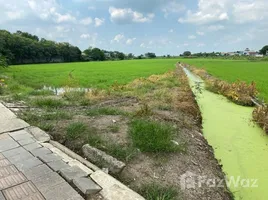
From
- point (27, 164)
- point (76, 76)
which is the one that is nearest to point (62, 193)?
point (27, 164)

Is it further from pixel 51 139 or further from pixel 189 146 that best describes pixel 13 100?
pixel 189 146

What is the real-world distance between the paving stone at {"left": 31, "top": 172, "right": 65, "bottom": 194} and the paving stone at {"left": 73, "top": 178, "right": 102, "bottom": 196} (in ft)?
0.61

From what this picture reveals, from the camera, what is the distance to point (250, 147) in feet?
19.1

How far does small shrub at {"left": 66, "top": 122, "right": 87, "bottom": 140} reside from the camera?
4.74 m

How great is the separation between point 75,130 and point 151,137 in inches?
55.2

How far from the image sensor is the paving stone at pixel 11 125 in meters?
4.89

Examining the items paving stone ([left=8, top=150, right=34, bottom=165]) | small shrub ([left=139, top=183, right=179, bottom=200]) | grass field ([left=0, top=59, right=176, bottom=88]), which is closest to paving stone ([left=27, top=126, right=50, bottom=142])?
paving stone ([left=8, top=150, right=34, bottom=165])

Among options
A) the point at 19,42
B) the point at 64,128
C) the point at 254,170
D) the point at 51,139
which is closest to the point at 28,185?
the point at 51,139

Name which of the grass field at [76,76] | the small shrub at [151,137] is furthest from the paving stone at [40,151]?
the grass field at [76,76]

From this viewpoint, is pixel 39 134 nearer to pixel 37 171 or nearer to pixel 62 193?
→ pixel 37 171

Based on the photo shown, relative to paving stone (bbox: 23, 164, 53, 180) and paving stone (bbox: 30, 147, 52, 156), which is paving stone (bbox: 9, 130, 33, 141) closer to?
paving stone (bbox: 30, 147, 52, 156)

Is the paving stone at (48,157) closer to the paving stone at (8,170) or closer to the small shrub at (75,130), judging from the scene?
the paving stone at (8,170)

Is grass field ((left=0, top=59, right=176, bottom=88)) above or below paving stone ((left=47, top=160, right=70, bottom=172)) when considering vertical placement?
below

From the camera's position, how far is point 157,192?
321 cm
